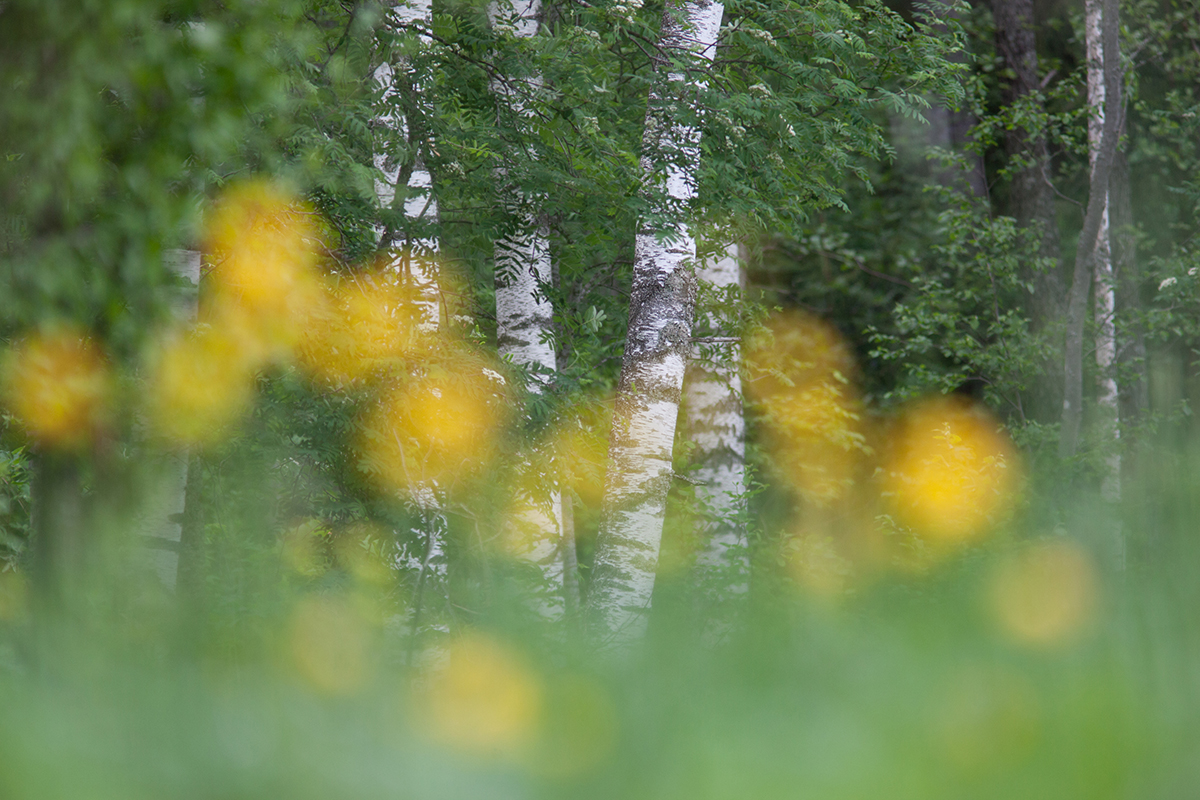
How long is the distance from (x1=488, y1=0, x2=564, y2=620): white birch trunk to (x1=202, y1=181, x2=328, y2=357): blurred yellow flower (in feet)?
6.40

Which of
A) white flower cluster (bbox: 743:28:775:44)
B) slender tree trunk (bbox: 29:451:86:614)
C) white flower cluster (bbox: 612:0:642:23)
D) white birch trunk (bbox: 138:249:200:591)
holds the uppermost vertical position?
white flower cluster (bbox: 743:28:775:44)

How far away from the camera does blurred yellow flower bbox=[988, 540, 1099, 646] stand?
1812 millimetres

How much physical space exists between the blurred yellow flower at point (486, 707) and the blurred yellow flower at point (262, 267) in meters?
3.24

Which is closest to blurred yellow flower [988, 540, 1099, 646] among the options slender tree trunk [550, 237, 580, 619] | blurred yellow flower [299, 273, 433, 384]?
blurred yellow flower [299, 273, 433, 384]

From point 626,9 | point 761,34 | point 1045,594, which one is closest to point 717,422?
point 761,34

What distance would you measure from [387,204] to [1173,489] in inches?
209

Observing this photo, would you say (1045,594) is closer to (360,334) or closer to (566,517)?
(360,334)

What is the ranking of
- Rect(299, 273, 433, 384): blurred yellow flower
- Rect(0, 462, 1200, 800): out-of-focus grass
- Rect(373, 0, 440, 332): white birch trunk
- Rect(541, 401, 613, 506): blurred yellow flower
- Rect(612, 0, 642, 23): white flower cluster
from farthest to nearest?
Rect(612, 0, 642, 23): white flower cluster < Rect(541, 401, 613, 506): blurred yellow flower < Rect(373, 0, 440, 332): white birch trunk < Rect(299, 273, 433, 384): blurred yellow flower < Rect(0, 462, 1200, 800): out-of-focus grass

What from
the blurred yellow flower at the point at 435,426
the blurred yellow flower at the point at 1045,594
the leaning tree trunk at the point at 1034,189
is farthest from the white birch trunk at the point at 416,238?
the leaning tree trunk at the point at 1034,189

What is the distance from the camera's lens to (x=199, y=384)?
424 cm

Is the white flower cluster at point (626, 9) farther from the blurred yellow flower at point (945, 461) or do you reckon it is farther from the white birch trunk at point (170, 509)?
the blurred yellow flower at point (945, 461)

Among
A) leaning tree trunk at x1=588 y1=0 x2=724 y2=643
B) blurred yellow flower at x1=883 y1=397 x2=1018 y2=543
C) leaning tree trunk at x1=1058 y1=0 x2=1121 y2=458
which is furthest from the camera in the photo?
leaning tree trunk at x1=1058 y1=0 x2=1121 y2=458

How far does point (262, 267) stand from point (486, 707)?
12.1 ft

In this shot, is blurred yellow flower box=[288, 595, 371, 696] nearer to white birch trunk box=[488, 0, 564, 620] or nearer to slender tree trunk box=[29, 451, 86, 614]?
slender tree trunk box=[29, 451, 86, 614]
